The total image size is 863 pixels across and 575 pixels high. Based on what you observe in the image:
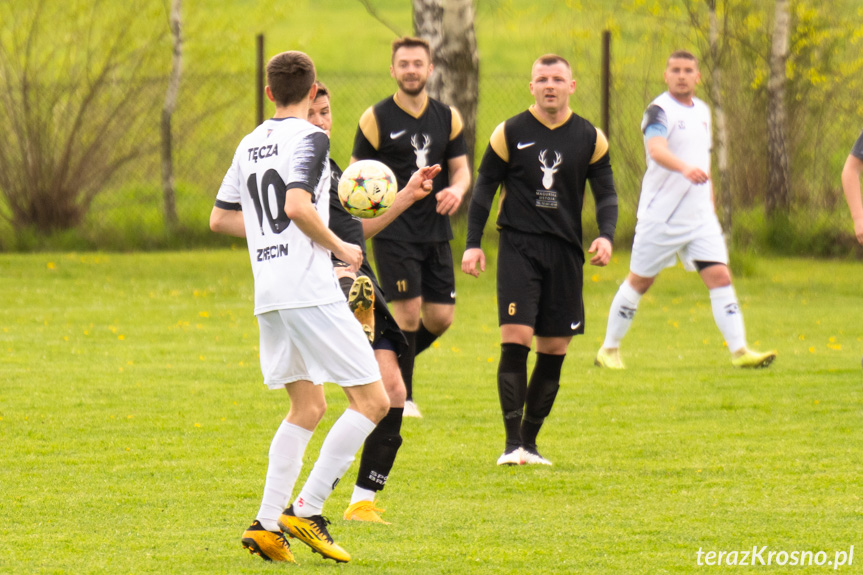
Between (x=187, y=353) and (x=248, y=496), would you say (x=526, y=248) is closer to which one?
(x=248, y=496)

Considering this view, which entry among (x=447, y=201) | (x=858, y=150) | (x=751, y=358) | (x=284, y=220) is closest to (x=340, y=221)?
(x=447, y=201)

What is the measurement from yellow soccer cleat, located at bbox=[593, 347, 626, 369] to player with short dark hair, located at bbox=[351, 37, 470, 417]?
251cm

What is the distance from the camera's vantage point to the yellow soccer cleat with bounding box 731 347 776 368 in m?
9.57

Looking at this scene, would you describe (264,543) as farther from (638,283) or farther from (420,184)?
(638,283)

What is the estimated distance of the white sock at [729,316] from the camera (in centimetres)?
963

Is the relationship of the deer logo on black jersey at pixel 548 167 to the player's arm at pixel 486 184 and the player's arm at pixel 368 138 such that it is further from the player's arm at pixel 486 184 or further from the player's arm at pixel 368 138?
the player's arm at pixel 368 138

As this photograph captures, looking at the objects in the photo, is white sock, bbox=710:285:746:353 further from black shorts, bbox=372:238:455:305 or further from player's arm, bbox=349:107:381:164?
player's arm, bbox=349:107:381:164

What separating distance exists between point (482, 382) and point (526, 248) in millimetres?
Answer: 2744

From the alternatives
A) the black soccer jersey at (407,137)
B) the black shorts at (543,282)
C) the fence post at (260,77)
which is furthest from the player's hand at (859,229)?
the fence post at (260,77)

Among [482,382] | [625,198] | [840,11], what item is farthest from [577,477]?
[840,11]

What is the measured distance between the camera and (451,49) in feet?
53.1

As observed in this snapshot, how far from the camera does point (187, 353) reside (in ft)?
33.9

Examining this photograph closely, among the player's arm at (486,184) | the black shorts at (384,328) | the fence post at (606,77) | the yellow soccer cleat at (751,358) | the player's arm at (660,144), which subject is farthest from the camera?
the fence post at (606,77)

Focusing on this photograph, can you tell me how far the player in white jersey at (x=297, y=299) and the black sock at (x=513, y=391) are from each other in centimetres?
190
